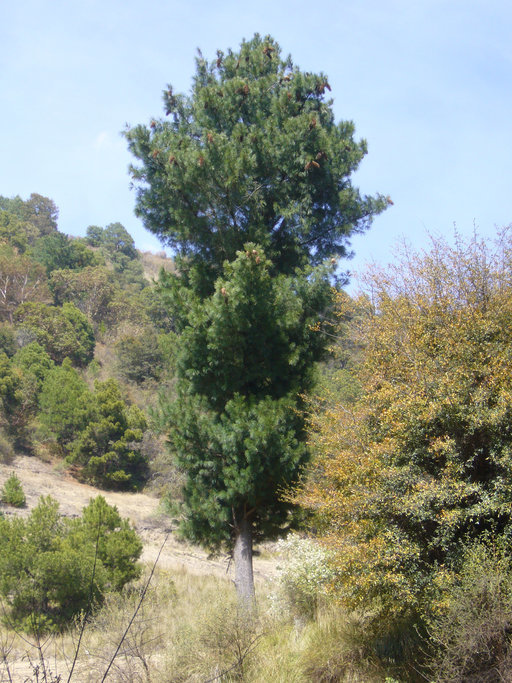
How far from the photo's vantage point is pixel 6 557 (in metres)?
12.4

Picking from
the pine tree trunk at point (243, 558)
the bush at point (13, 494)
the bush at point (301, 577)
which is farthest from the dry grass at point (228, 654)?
the bush at point (13, 494)

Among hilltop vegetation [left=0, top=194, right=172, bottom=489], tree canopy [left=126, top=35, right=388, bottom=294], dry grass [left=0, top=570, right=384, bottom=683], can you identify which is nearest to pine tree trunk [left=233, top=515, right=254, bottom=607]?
dry grass [left=0, top=570, right=384, bottom=683]

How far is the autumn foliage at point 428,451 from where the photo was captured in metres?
5.44

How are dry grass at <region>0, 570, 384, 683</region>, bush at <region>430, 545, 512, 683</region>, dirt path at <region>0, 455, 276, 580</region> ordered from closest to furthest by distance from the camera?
bush at <region>430, 545, 512, 683</region>, dry grass at <region>0, 570, 384, 683</region>, dirt path at <region>0, 455, 276, 580</region>

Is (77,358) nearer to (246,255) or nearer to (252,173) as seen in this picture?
(252,173)

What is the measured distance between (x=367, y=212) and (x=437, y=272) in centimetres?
326

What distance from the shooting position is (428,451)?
5.79m

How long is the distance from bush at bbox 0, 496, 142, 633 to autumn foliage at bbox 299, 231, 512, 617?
284 inches

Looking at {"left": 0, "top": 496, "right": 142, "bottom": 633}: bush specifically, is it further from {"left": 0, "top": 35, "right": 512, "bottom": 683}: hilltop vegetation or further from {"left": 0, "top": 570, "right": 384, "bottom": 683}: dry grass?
{"left": 0, "top": 570, "right": 384, "bottom": 683}: dry grass

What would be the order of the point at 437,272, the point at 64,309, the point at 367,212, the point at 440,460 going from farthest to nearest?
1. the point at 64,309
2. the point at 367,212
3. the point at 437,272
4. the point at 440,460

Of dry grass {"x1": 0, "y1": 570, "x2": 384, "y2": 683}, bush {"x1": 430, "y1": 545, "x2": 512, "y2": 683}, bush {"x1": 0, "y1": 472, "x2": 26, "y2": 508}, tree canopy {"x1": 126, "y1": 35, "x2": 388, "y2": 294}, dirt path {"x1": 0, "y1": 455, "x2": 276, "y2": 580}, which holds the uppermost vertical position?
tree canopy {"x1": 126, "y1": 35, "x2": 388, "y2": 294}

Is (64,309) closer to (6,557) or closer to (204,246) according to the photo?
(6,557)

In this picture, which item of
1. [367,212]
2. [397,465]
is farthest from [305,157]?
[397,465]

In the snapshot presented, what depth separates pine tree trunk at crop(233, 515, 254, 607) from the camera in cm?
868
